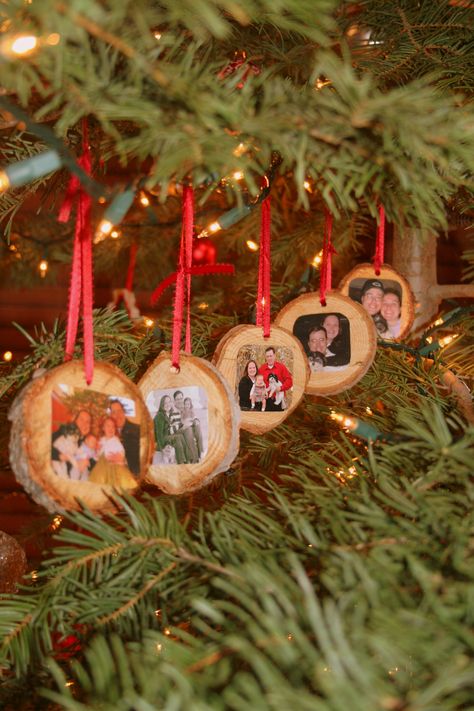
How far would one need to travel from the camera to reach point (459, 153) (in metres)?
0.42

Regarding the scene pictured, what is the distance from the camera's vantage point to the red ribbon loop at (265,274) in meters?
0.78

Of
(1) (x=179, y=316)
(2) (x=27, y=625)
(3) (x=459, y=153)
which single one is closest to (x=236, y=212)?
(1) (x=179, y=316)

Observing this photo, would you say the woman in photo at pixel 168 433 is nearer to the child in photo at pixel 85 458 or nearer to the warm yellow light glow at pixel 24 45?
the child in photo at pixel 85 458

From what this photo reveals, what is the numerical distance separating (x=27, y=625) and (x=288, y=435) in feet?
1.73

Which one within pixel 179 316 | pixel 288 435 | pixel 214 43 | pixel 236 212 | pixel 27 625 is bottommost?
pixel 27 625

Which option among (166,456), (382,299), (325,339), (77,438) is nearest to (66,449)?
(77,438)

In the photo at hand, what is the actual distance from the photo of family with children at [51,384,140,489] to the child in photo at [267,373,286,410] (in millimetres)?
250

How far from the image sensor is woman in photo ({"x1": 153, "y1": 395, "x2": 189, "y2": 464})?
674 millimetres

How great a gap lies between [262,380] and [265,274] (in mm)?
133

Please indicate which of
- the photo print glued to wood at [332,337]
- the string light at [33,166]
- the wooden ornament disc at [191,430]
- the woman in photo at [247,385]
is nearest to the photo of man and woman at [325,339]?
the photo print glued to wood at [332,337]

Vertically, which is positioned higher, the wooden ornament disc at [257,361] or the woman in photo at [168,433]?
the wooden ornament disc at [257,361]

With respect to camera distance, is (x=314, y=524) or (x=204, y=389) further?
(x=204, y=389)

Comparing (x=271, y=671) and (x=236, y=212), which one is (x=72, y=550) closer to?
(x=271, y=671)

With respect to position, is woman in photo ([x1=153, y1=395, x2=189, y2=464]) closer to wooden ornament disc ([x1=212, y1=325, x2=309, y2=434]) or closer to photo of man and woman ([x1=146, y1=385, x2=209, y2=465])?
photo of man and woman ([x1=146, y1=385, x2=209, y2=465])
